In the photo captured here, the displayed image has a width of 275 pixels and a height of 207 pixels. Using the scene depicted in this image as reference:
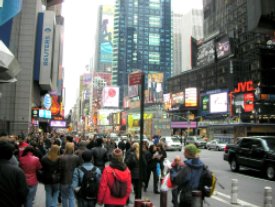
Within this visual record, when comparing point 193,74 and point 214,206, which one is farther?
point 193,74

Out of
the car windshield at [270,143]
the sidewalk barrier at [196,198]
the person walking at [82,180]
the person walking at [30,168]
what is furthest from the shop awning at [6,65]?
the car windshield at [270,143]

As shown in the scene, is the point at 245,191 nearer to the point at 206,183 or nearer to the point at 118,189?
the point at 206,183

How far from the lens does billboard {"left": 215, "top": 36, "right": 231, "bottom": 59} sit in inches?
3761

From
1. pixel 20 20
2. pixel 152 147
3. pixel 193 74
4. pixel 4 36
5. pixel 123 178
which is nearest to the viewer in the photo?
pixel 123 178

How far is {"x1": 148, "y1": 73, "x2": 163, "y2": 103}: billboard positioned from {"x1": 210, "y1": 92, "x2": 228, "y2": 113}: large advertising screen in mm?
49055

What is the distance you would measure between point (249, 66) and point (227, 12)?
25.8 meters

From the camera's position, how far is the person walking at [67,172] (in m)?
8.30

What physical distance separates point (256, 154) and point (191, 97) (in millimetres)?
93744

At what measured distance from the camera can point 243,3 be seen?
342ft

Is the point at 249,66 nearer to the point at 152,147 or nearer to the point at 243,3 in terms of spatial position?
the point at 243,3

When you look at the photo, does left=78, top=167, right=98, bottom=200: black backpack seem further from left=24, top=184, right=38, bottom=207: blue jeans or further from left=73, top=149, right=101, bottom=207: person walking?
left=24, top=184, right=38, bottom=207: blue jeans

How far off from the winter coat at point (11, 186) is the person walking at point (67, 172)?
3559mm

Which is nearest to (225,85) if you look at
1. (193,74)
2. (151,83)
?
(193,74)

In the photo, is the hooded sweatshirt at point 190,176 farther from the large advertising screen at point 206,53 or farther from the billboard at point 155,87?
the billboard at point 155,87
